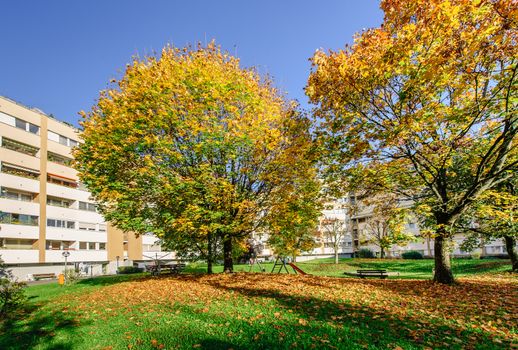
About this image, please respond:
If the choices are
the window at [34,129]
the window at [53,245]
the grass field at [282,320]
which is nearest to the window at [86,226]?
the window at [53,245]

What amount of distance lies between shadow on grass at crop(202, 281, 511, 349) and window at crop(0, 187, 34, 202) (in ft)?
132

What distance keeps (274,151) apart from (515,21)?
10.4m

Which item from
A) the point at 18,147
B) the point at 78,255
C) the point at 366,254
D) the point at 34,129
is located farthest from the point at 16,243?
the point at 366,254

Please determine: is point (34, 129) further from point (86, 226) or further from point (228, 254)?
point (228, 254)

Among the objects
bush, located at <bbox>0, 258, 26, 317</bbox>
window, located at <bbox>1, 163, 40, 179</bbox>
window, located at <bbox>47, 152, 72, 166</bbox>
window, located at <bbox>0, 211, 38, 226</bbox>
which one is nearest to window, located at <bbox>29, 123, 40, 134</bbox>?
window, located at <bbox>47, 152, 72, 166</bbox>

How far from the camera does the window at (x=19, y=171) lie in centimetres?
3467

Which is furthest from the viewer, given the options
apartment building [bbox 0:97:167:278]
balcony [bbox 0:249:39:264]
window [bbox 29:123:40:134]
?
window [bbox 29:123:40:134]

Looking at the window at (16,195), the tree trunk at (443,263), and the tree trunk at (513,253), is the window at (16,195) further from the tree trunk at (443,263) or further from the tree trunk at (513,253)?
the tree trunk at (513,253)

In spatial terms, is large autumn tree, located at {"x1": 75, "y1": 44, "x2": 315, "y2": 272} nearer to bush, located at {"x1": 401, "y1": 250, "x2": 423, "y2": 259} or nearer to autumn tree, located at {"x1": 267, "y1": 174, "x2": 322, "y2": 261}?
autumn tree, located at {"x1": 267, "y1": 174, "x2": 322, "y2": 261}

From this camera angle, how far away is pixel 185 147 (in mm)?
13086

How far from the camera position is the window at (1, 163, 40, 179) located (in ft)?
114

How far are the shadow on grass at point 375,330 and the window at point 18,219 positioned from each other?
127 feet

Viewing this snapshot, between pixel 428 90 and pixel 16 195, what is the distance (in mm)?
44632

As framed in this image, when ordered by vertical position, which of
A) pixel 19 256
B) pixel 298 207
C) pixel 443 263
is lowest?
pixel 19 256
